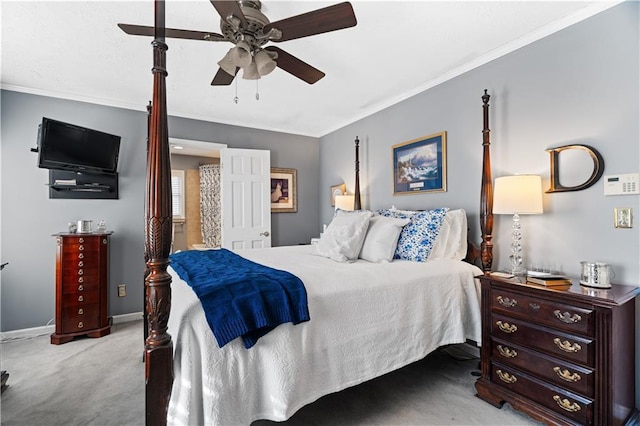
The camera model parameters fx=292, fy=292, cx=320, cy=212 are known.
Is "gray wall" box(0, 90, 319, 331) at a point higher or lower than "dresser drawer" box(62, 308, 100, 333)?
higher

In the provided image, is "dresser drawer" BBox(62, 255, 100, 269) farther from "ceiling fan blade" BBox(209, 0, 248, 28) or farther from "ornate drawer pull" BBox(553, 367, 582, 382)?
"ornate drawer pull" BBox(553, 367, 582, 382)

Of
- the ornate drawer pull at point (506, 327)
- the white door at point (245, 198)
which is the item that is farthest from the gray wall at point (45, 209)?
the ornate drawer pull at point (506, 327)

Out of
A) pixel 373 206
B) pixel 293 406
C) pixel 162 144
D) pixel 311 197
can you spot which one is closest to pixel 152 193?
pixel 162 144

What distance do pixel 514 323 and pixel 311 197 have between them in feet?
11.6

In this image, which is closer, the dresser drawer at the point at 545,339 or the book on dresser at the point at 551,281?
the dresser drawer at the point at 545,339

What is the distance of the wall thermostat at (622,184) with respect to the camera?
1734mm

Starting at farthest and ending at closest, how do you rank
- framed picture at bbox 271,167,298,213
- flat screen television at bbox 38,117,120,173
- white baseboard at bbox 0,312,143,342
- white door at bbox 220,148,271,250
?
framed picture at bbox 271,167,298,213 → white door at bbox 220,148,271,250 → white baseboard at bbox 0,312,143,342 → flat screen television at bbox 38,117,120,173

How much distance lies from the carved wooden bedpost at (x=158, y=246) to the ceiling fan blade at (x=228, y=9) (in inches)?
15.5

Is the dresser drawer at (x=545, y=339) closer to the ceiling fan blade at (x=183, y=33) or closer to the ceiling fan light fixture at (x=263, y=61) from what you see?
the ceiling fan light fixture at (x=263, y=61)

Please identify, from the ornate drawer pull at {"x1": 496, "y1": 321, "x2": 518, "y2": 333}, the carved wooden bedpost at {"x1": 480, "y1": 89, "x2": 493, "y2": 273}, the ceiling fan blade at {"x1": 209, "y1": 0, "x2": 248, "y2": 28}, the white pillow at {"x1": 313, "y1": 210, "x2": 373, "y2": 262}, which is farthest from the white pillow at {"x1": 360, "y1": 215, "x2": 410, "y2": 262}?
the ceiling fan blade at {"x1": 209, "y1": 0, "x2": 248, "y2": 28}

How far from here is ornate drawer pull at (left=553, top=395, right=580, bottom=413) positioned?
5.14ft

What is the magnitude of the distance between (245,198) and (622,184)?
3.81 m

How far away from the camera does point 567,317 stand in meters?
1.61

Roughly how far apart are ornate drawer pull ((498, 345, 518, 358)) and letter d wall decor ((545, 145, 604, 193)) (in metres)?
1.15
